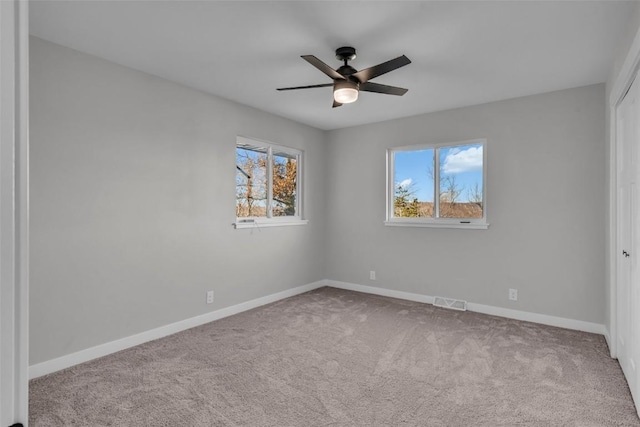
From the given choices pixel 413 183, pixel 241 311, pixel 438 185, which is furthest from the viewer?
pixel 413 183

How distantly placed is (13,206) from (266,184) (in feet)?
13.5

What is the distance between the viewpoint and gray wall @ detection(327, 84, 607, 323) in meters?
3.46

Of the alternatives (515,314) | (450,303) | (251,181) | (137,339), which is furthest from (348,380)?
(251,181)

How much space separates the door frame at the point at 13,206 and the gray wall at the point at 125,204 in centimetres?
263

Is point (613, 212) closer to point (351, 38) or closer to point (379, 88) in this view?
point (379, 88)

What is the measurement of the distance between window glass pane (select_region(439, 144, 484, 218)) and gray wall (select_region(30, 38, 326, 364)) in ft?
7.60

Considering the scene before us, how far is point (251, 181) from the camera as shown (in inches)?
169

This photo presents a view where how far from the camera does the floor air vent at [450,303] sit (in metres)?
4.14

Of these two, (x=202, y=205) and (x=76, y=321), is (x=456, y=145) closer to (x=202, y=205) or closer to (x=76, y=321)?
(x=202, y=205)

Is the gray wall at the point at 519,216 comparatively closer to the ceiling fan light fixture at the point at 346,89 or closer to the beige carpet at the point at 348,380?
the beige carpet at the point at 348,380

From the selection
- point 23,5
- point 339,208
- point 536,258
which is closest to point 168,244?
point 339,208

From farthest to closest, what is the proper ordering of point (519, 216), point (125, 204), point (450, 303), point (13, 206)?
1. point (450, 303)
2. point (519, 216)
3. point (125, 204)
4. point (13, 206)

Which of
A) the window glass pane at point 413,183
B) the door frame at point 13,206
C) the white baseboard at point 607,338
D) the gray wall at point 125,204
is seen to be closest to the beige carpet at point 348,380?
the white baseboard at point 607,338

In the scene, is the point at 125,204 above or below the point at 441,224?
above
